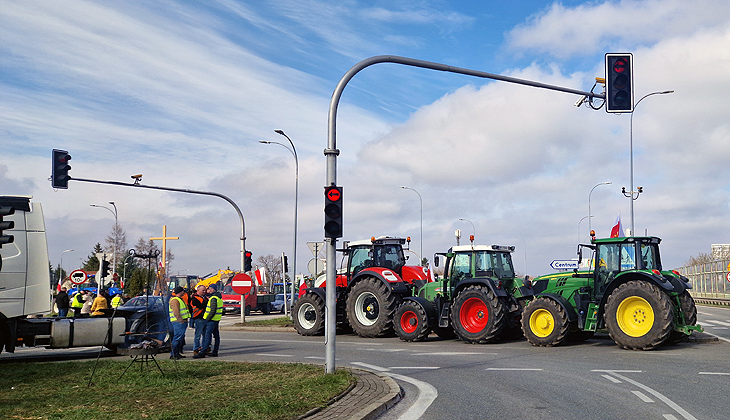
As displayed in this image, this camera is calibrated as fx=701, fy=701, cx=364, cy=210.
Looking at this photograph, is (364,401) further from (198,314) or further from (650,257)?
(650,257)

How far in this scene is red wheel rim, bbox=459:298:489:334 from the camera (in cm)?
1764

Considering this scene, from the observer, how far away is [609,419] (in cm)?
Answer: 802

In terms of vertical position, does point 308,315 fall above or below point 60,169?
below

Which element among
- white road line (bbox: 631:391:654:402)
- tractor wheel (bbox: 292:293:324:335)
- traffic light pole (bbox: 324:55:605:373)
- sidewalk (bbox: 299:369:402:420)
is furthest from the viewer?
tractor wheel (bbox: 292:293:324:335)

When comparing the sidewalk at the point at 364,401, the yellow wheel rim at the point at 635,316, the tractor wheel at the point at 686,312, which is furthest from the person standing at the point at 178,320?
the tractor wheel at the point at 686,312

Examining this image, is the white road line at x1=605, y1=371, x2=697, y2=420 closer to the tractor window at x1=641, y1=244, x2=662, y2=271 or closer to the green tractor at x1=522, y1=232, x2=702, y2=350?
the green tractor at x1=522, y1=232, x2=702, y2=350

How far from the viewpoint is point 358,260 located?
20.8 m

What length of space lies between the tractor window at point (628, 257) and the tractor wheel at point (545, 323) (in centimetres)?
188

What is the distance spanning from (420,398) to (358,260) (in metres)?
11.3

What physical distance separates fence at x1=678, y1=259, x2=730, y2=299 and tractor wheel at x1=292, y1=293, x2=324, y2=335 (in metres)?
32.2

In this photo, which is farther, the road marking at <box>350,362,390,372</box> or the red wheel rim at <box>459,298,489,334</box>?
the red wheel rim at <box>459,298,489,334</box>

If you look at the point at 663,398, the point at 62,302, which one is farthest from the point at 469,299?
the point at 62,302

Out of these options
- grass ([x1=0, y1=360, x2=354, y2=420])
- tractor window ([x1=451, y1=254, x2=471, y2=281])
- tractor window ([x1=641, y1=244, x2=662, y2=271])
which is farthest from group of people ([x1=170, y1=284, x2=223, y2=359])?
tractor window ([x1=641, y1=244, x2=662, y2=271])

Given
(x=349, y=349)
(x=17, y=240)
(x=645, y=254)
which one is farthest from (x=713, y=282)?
(x=17, y=240)
